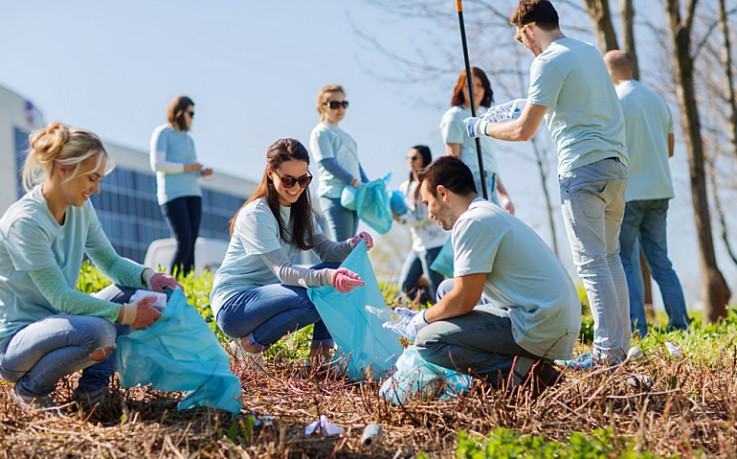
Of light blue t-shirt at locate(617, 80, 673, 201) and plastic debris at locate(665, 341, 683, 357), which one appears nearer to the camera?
plastic debris at locate(665, 341, 683, 357)

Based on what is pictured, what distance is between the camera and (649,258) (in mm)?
6238

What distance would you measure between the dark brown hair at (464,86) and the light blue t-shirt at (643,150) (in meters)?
0.95

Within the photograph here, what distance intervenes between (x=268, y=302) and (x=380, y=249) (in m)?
19.7

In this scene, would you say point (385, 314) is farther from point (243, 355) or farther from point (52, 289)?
point (52, 289)

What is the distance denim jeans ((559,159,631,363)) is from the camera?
4141 millimetres

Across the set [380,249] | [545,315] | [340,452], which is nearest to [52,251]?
[340,452]

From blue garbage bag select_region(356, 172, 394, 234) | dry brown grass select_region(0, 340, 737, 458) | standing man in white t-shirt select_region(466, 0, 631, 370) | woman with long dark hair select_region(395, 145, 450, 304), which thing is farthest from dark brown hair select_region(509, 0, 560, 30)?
woman with long dark hair select_region(395, 145, 450, 304)

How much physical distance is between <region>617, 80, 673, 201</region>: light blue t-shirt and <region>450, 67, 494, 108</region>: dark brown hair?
3.13 ft

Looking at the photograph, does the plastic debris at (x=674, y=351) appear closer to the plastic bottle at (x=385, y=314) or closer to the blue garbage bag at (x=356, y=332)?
the blue garbage bag at (x=356, y=332)

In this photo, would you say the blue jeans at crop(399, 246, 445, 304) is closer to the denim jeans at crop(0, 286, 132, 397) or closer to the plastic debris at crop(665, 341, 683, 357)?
the plastic debris at crop(665, 341, 683, 357)

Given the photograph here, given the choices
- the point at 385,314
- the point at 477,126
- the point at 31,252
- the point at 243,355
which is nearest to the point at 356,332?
the point at 385,314

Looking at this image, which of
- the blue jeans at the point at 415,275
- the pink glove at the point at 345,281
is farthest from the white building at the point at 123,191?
the pink glove at the point at 345,281

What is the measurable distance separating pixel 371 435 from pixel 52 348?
1.30 metres

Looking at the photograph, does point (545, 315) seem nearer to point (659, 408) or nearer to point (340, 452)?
point (659, 408)
